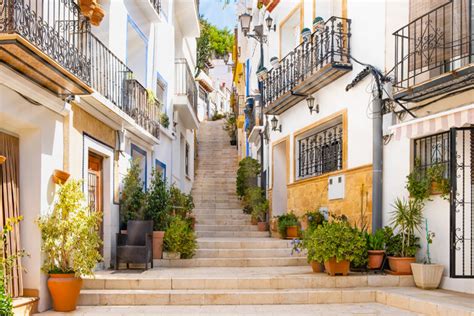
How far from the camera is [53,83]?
325 inches

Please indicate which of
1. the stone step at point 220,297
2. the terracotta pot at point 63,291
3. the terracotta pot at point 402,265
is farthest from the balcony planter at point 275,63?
the terracotta pot at point 63,291

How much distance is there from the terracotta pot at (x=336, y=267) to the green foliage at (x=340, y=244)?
105mm

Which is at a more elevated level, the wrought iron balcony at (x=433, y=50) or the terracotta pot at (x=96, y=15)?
the terracotta pot at (x=96, y=15)

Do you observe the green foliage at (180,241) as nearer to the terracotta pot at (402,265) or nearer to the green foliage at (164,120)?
the terracotta pot at (402,265)

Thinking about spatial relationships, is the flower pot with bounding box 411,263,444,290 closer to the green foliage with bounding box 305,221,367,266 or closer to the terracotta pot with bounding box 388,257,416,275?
the terracotta pot with bounding box 388,257,416,275

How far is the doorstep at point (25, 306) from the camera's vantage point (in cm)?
787

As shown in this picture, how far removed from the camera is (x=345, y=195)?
39.8 feet

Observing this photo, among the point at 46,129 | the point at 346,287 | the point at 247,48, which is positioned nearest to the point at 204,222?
the point at 346,287

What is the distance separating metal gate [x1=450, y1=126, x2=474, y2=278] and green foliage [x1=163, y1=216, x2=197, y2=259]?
5.39 metres

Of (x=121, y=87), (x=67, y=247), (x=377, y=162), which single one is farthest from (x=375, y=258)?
(x=121, y=87)

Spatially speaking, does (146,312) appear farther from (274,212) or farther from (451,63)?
(274,212)

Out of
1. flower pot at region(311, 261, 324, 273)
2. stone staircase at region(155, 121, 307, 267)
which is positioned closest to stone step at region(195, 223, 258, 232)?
stone staircase at region(155, 121, 307, 267)

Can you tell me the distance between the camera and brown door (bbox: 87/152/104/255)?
1127 centimetres

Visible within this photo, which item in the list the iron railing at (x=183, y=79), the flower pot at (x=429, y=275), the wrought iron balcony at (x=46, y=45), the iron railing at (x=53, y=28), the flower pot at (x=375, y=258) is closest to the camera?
the wrought iron balcony at (x=46, y=45)
